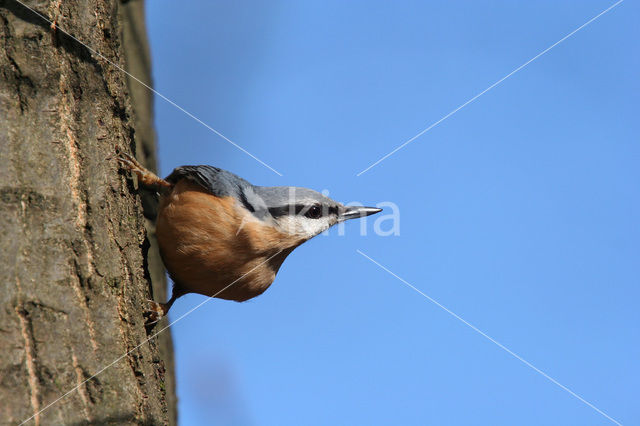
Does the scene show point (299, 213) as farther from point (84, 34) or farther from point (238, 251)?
point (84, 34)

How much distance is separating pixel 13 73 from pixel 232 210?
5.75 feet

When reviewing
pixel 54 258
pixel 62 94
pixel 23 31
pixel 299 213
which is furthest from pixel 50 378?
pixel 299 213

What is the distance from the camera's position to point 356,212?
4.64m

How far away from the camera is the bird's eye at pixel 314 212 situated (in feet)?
→ 14.3

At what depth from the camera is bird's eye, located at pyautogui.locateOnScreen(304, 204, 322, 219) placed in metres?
4.36

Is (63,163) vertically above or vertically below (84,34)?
below

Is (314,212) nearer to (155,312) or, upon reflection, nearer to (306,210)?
(306,210)

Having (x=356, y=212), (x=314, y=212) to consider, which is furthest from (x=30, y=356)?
(x=356, y=212)

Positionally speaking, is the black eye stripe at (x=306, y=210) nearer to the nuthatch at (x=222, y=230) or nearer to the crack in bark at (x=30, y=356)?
the nuthatch at (x=222, y=230)

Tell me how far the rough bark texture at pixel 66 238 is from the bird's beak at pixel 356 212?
1.97 m

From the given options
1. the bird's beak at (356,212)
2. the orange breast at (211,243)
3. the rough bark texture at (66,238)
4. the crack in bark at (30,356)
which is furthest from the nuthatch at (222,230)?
the crack in bark at (30,356)

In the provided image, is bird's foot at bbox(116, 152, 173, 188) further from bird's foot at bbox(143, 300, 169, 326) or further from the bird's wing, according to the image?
bird's foot at bbox(143, 300, 169, 326)

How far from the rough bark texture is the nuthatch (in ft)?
2.49

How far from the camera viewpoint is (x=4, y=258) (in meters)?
2.14
